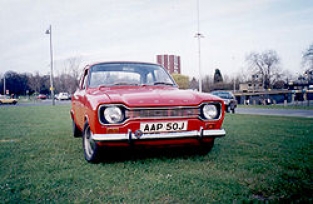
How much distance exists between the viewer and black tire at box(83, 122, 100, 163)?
138 inches

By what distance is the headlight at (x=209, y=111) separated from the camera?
354 centimetres

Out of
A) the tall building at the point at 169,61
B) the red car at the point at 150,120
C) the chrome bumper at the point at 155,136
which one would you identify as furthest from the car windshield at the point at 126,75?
the tall building at the point at 169,61

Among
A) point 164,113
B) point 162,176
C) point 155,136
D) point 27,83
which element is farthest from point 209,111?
point 27,83

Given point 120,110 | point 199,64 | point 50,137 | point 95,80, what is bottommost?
point 50,137

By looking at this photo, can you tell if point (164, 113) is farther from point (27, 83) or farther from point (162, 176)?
point (27, 83)

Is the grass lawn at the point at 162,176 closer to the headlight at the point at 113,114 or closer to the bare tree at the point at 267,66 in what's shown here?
the headlight at the point at 113,114

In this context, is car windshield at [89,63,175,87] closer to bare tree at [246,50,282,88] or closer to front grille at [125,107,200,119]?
front grille at [125,107,200,119]

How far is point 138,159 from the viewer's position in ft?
12.6

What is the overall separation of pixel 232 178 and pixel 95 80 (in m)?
2.70

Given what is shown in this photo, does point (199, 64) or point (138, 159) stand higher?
point (199, 64)

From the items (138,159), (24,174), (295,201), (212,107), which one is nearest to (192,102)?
(212,107)

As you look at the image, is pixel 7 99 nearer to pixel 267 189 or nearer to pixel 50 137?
pixel 50 137

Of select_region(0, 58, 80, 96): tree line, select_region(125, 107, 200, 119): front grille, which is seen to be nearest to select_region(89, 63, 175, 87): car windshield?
select_region(125, 107, 200, 119): front grille

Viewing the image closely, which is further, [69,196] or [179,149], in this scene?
[179,149]
